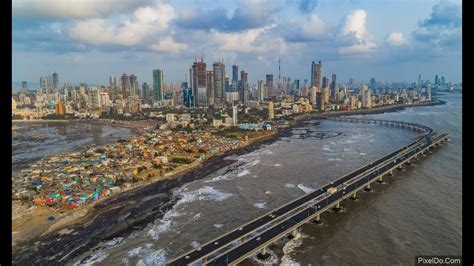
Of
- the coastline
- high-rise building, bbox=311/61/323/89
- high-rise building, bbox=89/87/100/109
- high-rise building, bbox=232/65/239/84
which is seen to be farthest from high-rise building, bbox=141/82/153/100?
the coastline

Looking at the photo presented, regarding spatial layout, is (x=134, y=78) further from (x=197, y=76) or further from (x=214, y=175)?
(x=214, y=175)

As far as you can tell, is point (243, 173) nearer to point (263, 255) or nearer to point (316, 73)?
point (263, 255)

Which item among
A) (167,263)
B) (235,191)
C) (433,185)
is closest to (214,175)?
(235,191)

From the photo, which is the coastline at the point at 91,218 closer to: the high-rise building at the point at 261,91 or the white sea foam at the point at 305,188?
the white sea foam at the point at 305,188

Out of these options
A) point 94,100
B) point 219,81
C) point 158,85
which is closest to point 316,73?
point 219,81

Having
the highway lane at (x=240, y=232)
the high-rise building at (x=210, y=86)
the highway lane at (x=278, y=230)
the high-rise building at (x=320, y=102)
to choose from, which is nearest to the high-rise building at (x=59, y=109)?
the high-rise building at (x=210, y=86)
